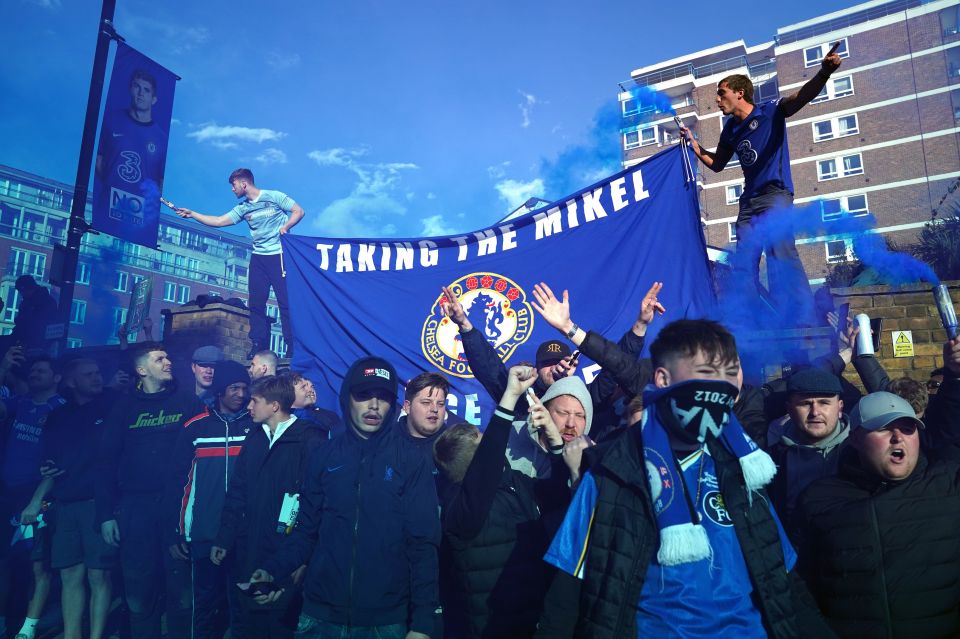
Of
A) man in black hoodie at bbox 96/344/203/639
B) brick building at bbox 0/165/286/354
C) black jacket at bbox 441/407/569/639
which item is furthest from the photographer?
brick building at bbox 0/165/286/354

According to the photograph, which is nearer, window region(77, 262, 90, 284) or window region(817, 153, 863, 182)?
window region(817, 153, 863, 182)

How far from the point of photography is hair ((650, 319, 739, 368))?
2.10m

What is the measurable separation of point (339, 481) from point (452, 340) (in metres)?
3.00

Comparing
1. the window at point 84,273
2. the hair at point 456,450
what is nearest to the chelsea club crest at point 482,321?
the hair at point 456,450

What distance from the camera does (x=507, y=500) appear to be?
3.03 metres

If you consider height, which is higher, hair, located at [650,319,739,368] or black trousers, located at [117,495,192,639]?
hair, located at [650,319,739,368]

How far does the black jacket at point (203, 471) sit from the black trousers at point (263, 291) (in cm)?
300

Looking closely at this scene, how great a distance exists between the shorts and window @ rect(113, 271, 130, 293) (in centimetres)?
6247

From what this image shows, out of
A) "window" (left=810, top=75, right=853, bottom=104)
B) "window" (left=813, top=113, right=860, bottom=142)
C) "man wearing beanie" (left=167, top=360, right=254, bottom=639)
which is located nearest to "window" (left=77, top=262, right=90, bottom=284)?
"window" (left=813, top=113, right=860, bottom=142)

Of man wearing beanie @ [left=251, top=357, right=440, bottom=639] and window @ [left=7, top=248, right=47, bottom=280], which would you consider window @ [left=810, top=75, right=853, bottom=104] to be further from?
window @ [left=7, top=248, right=47, bottom=280]

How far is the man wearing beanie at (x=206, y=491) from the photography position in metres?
4.82

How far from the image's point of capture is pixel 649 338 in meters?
5.39

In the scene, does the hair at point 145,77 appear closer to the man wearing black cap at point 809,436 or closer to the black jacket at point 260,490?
the black jacket at point 260,490

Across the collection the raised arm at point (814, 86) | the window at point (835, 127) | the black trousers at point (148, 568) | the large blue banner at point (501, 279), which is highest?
the window at point (835, 127)
